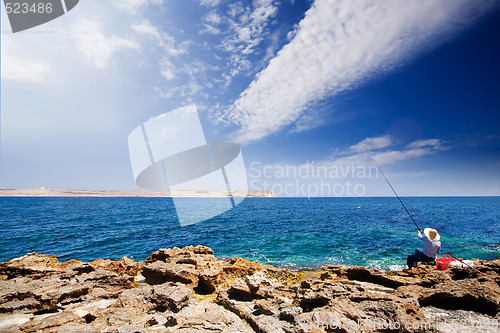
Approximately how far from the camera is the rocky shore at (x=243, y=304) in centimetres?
441

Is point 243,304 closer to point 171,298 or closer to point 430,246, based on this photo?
point 171,298

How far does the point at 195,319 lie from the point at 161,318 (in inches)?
36.3

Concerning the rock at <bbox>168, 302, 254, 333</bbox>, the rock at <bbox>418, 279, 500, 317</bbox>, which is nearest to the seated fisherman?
the rock at <bbox>418, 279, 500, 317</bbox>

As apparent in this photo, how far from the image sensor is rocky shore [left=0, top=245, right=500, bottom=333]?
173 inches

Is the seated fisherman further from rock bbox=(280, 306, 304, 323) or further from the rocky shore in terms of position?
rock bbox=(280, 306, 304, 323)

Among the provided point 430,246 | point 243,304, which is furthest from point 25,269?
point 430,246

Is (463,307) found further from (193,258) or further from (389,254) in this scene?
(389,254)

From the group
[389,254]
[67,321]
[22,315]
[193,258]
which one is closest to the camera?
[67,321]

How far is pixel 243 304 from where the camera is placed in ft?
20.4

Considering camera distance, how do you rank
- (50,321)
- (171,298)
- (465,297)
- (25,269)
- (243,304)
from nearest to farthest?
1. (50,321)
2. (465,297)
3. (171,298)
4. (243,304)
5. (25,269)

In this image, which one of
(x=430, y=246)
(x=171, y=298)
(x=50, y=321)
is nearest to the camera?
(x=50, y=321)

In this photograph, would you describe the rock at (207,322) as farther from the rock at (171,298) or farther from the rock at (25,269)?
the rock at (25,269)

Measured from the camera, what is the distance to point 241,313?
5723mm

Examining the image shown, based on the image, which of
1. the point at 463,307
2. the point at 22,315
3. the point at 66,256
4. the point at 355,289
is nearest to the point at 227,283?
the point at 355,289
